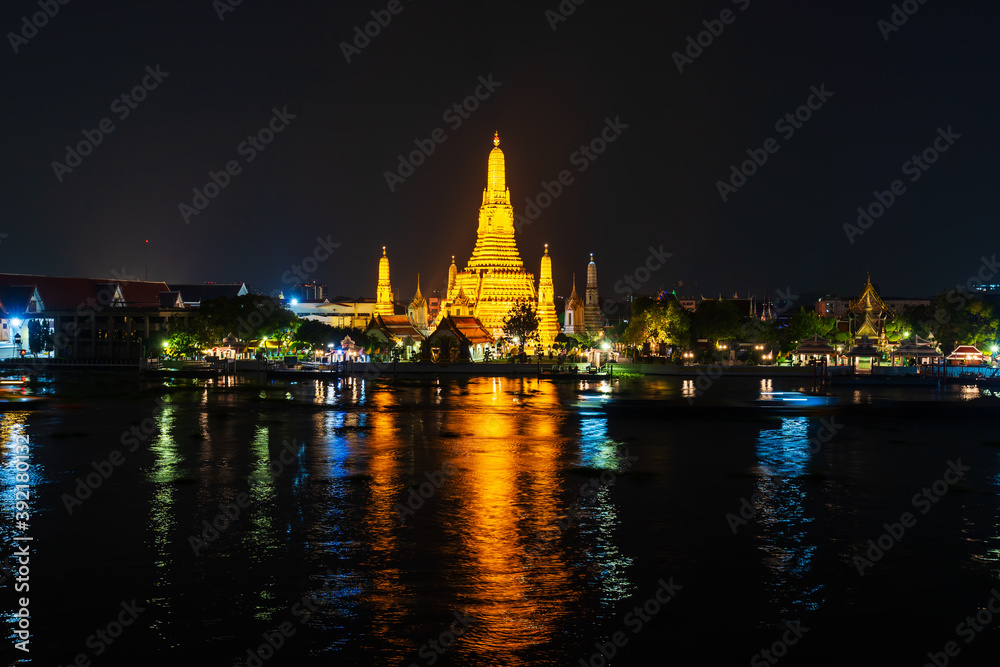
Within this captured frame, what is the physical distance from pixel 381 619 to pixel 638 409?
32.6 m

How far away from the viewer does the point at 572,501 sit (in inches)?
878

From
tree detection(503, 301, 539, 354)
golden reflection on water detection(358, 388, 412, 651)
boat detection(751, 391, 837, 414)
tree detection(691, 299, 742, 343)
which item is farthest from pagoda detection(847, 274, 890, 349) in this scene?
→ golden reflection on water detection(358, 388, 412, 651)

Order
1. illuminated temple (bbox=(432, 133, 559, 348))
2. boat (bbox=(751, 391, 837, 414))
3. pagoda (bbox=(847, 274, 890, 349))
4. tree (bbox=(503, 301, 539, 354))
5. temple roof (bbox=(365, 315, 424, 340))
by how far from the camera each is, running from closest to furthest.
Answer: boat (bbox=(751, 391, 837, 414)) < pagoda (bbox=(847, 274, 890, 349)) < tree (bbox=(503, 301, 539, 354)) < temple roof (bbox=(365, 315, 424, 340)) < illuminated temple (bbox=(432, 133, 559, 348))

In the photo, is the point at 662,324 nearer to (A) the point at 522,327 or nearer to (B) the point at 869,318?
(A) the point at 522,327

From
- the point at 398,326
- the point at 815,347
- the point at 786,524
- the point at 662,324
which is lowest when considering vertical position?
the point at 786,524

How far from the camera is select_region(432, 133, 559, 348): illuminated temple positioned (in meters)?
111

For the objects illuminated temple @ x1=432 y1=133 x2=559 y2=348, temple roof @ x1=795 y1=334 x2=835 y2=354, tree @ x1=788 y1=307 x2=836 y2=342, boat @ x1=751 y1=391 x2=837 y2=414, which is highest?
illuminated temple @ x1=432 y1=133 x2=559 y2=348

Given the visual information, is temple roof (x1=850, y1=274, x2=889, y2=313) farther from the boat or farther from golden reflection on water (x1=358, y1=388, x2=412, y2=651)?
golden reflection on water (x1=358, y1=388, x2=412, y2=651)

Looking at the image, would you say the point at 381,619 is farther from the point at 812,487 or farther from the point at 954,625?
the point at 812,487

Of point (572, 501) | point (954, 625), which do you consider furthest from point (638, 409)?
point (954, 625)

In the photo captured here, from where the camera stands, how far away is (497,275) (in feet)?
373

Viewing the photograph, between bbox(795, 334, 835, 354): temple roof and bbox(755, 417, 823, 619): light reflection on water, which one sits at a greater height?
bbox(795, 334, 835, 354): temple roof

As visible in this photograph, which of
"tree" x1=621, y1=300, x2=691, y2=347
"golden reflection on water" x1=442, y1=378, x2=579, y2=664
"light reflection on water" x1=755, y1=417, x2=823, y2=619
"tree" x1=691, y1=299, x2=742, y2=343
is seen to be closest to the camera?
"golden reflection on water" x1=442, y1=378, x2=579, y2=664

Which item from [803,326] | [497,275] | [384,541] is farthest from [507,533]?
[497,275]
